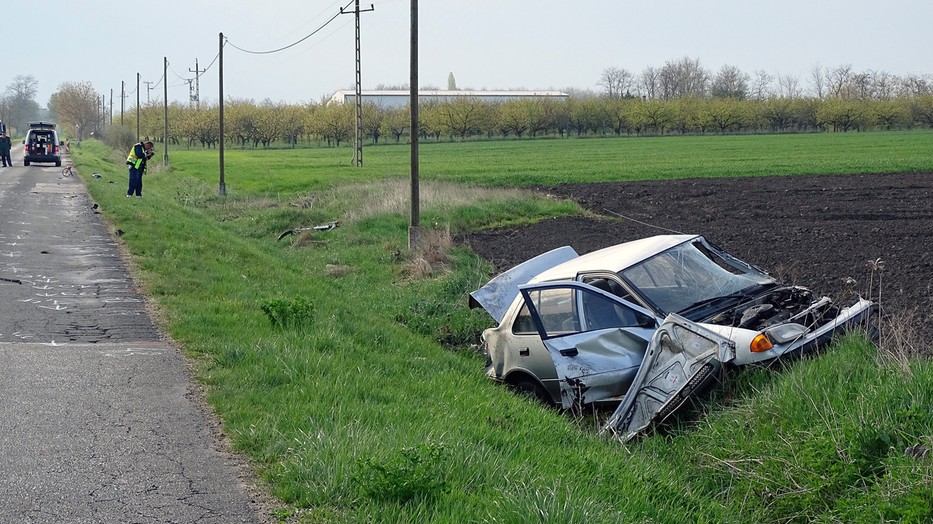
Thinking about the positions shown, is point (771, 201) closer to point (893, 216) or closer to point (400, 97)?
point (893, 216)

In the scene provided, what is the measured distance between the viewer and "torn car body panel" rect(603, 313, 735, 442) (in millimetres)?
7457

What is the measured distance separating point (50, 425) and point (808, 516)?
4949 mm

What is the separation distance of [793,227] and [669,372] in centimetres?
1500

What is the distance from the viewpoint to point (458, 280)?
15.1 m

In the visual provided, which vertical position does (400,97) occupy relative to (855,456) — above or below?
above

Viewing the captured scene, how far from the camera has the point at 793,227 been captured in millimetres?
21469

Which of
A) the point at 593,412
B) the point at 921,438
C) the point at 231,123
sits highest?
the point at 231,123

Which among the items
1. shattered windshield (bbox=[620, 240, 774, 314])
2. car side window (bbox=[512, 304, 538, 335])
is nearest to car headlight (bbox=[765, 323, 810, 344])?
shattered windshield (bbox=[620, 240, 774, 314])

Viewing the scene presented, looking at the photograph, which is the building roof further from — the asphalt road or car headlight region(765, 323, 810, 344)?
car headlight region(765, 323, 810, 344)

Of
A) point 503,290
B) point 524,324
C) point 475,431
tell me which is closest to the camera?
point 475,431

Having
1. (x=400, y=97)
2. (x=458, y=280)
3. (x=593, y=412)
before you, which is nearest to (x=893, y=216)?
(x=458, y=280)

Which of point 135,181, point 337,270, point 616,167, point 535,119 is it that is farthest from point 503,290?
point 535,119

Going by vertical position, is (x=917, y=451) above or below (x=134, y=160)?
below

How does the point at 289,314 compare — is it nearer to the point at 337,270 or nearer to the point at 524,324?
the point at 524,324
